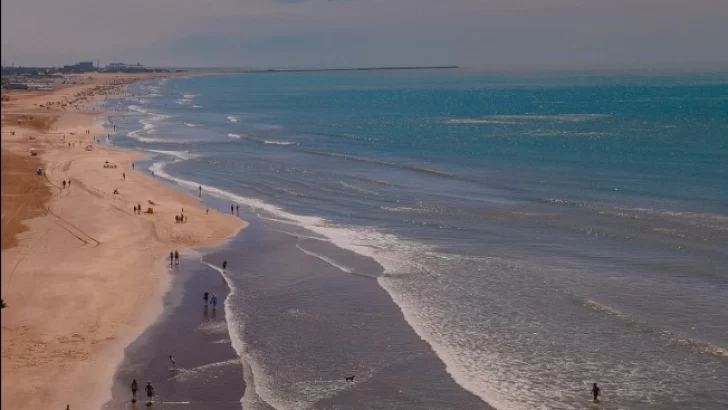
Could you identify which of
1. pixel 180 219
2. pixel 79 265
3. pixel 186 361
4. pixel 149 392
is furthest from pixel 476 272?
pixel 180 219

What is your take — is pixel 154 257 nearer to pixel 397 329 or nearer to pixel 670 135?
pixel 397 329

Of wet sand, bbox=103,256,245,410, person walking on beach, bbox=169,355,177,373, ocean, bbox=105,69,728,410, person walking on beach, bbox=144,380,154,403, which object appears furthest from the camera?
person walking on beach, bbox=169,355,177,373

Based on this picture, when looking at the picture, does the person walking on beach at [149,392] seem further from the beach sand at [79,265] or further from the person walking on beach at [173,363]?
the person walking on beach at [173,363]

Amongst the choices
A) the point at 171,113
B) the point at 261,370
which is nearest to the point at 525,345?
the point at 261,370

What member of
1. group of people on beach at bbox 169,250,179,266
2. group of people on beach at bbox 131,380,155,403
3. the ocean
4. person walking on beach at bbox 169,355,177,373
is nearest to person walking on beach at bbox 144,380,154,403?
group of people on beach at bbox 131,380,155,403

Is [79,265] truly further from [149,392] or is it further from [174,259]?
[149,392]

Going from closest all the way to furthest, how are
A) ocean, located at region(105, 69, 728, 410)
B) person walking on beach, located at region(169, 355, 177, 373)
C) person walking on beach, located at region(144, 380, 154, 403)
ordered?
person walking on beach, located at region(144, 380, 154, 403) < ocean, located at region(105, 69, 728, 410) < person walking on beach, located at region(169, 355, 177, 373)

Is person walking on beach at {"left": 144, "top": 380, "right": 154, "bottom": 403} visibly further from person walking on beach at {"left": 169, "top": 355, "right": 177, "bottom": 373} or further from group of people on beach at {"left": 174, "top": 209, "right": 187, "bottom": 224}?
group of people on beach at {"left": 174, "top": 209, "right": 187, "bottom": 224}
